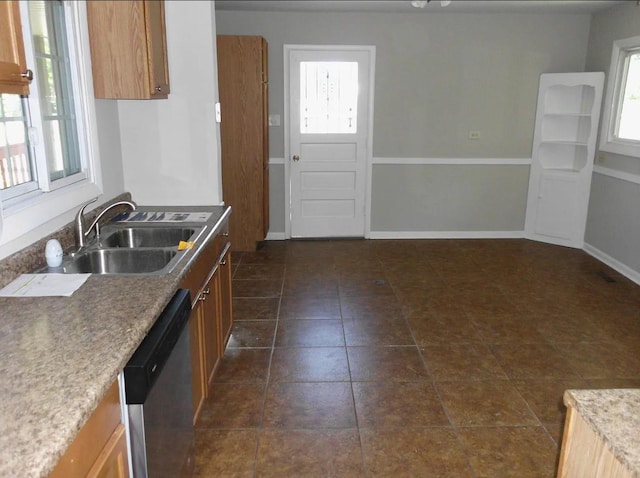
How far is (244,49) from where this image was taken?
478 centimetres

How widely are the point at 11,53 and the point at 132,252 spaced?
1.05 m

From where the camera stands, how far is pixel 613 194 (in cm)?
493

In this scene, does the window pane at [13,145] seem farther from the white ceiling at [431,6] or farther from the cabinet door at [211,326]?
the white ceiling at [431,6]

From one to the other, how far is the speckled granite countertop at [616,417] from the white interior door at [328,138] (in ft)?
15.4

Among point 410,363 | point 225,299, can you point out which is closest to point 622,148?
point 410,363

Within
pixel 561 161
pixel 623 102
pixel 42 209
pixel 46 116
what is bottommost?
pixel 561 161

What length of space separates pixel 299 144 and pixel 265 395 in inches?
133

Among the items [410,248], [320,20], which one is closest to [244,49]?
[320,20]

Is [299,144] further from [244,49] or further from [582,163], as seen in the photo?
[582,163]

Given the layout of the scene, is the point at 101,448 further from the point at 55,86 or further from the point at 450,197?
the point at 450,197

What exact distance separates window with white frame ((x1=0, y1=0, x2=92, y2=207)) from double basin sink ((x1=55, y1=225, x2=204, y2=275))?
301 millimetres

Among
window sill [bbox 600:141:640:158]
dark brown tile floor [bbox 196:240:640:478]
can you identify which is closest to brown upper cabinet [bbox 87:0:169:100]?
dark brown tile floor [bbox 196:240:640:478]

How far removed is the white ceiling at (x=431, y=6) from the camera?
482 cm

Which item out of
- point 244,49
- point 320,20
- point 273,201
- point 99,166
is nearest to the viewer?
point 99,166
